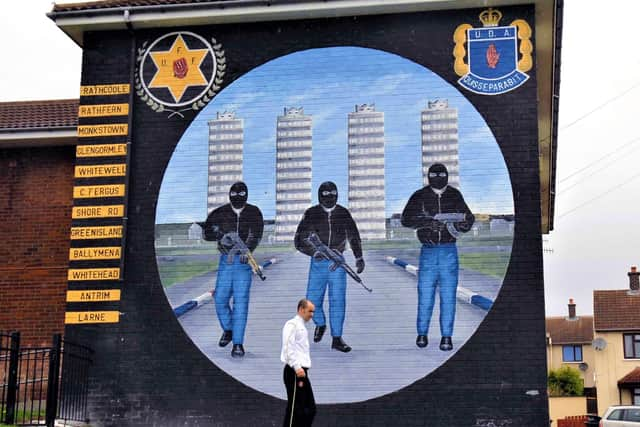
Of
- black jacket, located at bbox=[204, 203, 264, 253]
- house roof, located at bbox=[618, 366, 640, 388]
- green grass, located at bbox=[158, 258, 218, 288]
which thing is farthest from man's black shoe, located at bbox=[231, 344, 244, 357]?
house roof, located at bbox=[618, 366, 640, 388]

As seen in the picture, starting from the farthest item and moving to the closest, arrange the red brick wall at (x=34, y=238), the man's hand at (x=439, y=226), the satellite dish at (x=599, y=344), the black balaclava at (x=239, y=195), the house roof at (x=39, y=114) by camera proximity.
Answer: the satellite dish at (x=599, y=344) → the house roof at (x=39, y=114) → the red brick wall at (x=34, y=238) → the black balaclava at (x=239, y=195) → the man's hand at (x=439, y=226)

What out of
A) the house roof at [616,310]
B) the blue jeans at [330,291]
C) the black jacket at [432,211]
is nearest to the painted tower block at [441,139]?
the black jacket at [432,211]

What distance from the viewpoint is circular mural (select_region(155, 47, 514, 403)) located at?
1399cm

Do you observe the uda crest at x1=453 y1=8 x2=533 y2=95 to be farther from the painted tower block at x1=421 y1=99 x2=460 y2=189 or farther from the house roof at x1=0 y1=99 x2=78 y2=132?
the house roof at x1=0 y1=99 x2=78 y2=132

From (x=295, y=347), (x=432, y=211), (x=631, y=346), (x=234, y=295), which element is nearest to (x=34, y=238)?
(x=234, y=295)

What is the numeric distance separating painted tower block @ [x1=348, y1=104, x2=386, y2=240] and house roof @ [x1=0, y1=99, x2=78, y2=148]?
593 centimetres

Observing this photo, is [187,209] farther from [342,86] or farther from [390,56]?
[390,56]

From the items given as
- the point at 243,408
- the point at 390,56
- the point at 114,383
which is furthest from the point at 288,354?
the point at 390,56

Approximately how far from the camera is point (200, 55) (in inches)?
606

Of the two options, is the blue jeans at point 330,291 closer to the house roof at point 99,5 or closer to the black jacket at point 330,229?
the black jacket at point 330,229

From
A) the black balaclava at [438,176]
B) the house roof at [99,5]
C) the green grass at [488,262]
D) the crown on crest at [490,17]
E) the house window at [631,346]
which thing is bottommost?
the house window at [631,346]

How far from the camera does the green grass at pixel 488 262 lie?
1387 centimetres

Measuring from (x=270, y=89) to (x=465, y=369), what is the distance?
572 centimetres

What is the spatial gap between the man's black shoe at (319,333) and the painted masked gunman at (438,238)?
152 cm
